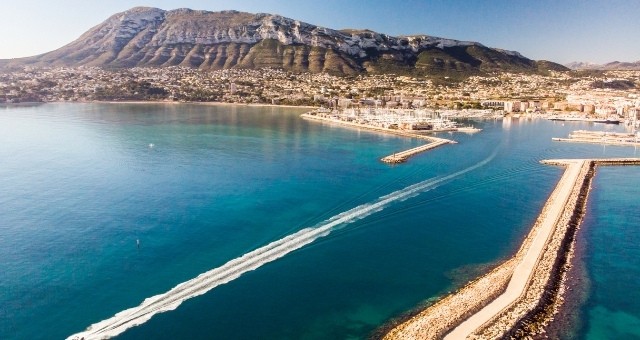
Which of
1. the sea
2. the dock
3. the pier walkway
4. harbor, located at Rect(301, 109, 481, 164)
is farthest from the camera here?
harbor, located at Rect(301, 109, 481, 164)

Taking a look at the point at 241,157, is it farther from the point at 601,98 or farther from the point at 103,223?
the point at 601,98

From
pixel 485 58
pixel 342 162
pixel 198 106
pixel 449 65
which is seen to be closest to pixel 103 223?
pixel 342 162

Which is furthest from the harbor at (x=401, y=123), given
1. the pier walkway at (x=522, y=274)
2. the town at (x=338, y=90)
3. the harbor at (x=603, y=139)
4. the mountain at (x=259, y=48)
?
the mountain at (x=259, y=48)

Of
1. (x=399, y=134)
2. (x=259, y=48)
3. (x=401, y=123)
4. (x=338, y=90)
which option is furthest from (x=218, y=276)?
(x=259, y=48)

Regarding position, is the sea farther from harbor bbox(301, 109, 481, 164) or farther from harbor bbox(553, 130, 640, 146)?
harbor bbox(301, 109, 481, 164)

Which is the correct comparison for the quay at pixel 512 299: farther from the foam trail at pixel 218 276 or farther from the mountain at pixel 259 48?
the mountain at pixel 259 48

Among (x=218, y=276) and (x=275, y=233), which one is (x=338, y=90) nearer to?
(x=275, y=233)

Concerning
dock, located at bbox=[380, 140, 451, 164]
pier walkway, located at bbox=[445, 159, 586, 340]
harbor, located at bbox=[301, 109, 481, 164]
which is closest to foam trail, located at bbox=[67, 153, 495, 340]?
pier walkway, located at bbox=[445, 159, 586, 340]
